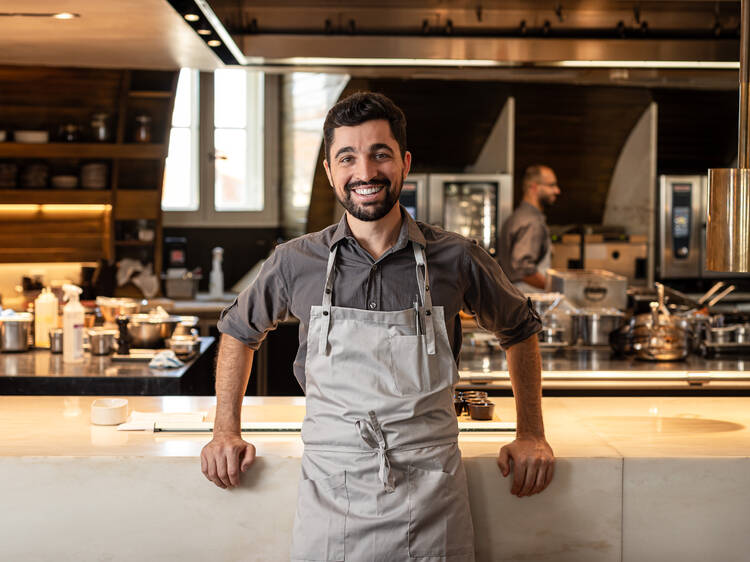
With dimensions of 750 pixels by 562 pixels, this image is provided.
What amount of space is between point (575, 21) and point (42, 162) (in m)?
4.68

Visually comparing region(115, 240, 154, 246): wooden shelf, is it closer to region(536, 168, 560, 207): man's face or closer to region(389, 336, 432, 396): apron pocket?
region(536, 168, 560, 207): man's face

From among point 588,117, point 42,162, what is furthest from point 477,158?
point 42,162

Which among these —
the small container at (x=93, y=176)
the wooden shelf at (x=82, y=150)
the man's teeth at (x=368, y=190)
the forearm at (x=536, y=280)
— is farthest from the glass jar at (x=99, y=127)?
the man's teeth at (x=368, y=190)

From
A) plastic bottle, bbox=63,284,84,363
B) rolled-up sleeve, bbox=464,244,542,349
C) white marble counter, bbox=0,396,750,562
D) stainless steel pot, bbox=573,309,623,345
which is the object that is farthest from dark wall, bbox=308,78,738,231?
white marble counter, bbox=0,396,750,562

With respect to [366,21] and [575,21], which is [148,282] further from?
[575,21]

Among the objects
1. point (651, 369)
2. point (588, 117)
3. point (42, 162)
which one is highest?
point (588, 117)

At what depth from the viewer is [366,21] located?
408 centimetres

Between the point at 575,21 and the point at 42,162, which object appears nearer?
the point at 575,21

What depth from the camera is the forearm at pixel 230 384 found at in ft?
7.31

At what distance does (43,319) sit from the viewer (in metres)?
4.65

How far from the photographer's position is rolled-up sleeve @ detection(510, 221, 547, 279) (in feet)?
21.0

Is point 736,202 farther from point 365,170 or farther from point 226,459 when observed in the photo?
point 226,459

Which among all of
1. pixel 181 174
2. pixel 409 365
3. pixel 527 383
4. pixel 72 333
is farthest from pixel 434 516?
pixel 181 174

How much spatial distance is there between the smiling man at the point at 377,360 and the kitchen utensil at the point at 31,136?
5410 mm
